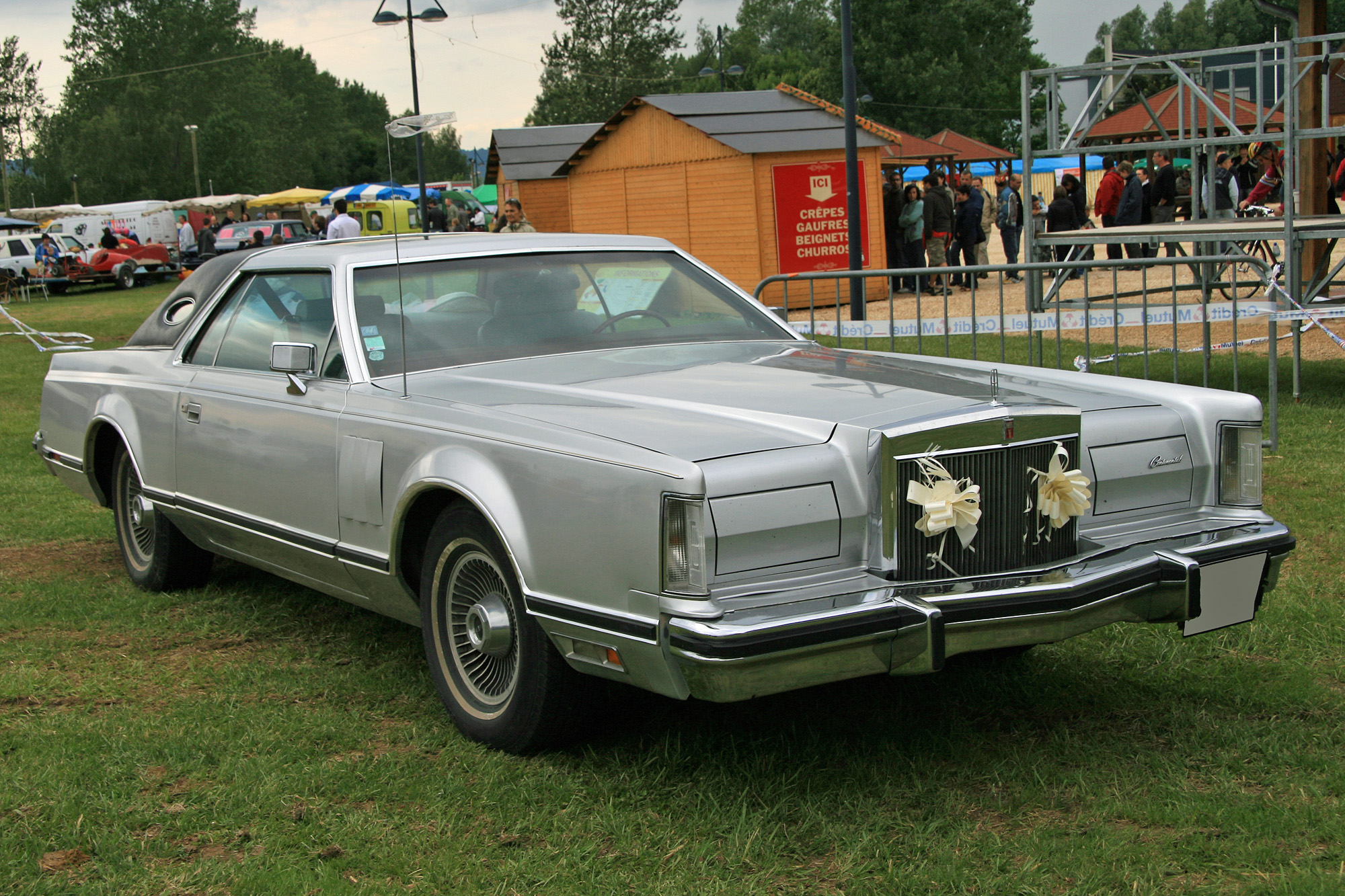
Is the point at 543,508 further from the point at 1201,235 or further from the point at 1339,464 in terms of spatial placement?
the point at 1201,235

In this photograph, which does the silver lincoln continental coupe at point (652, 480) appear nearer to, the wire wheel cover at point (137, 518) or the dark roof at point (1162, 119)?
the wire wheel cover at point (137, 518)

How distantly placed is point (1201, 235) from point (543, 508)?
8.38 metres

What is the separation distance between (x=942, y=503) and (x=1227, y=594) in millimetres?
976

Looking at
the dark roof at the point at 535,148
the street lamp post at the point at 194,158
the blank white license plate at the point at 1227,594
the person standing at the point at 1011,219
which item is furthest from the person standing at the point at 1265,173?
the street lamp post at the point at 194,158

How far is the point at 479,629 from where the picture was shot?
3619mm

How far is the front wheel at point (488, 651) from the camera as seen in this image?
3428 mm

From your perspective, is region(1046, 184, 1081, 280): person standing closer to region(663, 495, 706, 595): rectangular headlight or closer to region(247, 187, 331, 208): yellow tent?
region(663, 495, 706, 595): rectangular headlight

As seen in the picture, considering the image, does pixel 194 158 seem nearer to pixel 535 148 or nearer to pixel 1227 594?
pixel 535 148

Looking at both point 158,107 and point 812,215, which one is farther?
point 158,107

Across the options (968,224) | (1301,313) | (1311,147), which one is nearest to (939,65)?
(968,224)

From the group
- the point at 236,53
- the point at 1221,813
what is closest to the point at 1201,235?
the point at 1221,813

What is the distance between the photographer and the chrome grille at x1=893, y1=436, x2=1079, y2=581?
312 centimetres

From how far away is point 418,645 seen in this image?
4812 mm

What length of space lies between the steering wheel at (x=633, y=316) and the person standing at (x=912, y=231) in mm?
15422
